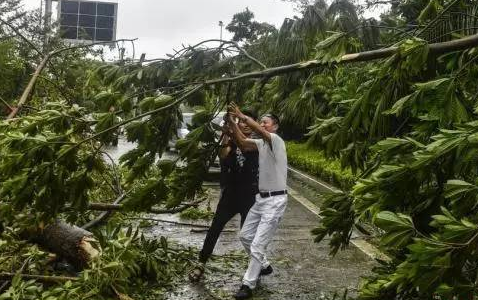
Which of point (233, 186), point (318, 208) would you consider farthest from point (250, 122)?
point (318, 208)

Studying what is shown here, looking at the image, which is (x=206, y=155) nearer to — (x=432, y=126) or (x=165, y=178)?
(x=165, y=178)

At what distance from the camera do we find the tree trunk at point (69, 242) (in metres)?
5.14

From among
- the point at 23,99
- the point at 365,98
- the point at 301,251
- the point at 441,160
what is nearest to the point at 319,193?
the point at 301,251

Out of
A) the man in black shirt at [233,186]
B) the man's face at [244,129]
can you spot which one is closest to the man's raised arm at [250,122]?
the man's face at [244,129]

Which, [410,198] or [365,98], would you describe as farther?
[365,98]

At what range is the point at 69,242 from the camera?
5.27 m

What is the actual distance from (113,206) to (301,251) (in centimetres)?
244

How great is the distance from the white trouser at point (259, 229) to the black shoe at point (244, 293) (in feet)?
0.11

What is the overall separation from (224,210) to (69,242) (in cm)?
164

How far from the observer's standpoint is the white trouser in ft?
17.6

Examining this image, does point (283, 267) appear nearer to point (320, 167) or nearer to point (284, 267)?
point (284, 267)

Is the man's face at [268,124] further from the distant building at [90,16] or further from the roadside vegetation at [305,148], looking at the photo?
the distant building at [90,16]

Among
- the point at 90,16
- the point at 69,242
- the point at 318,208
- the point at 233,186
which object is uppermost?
the point at 90,16

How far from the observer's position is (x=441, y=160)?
224 cm
